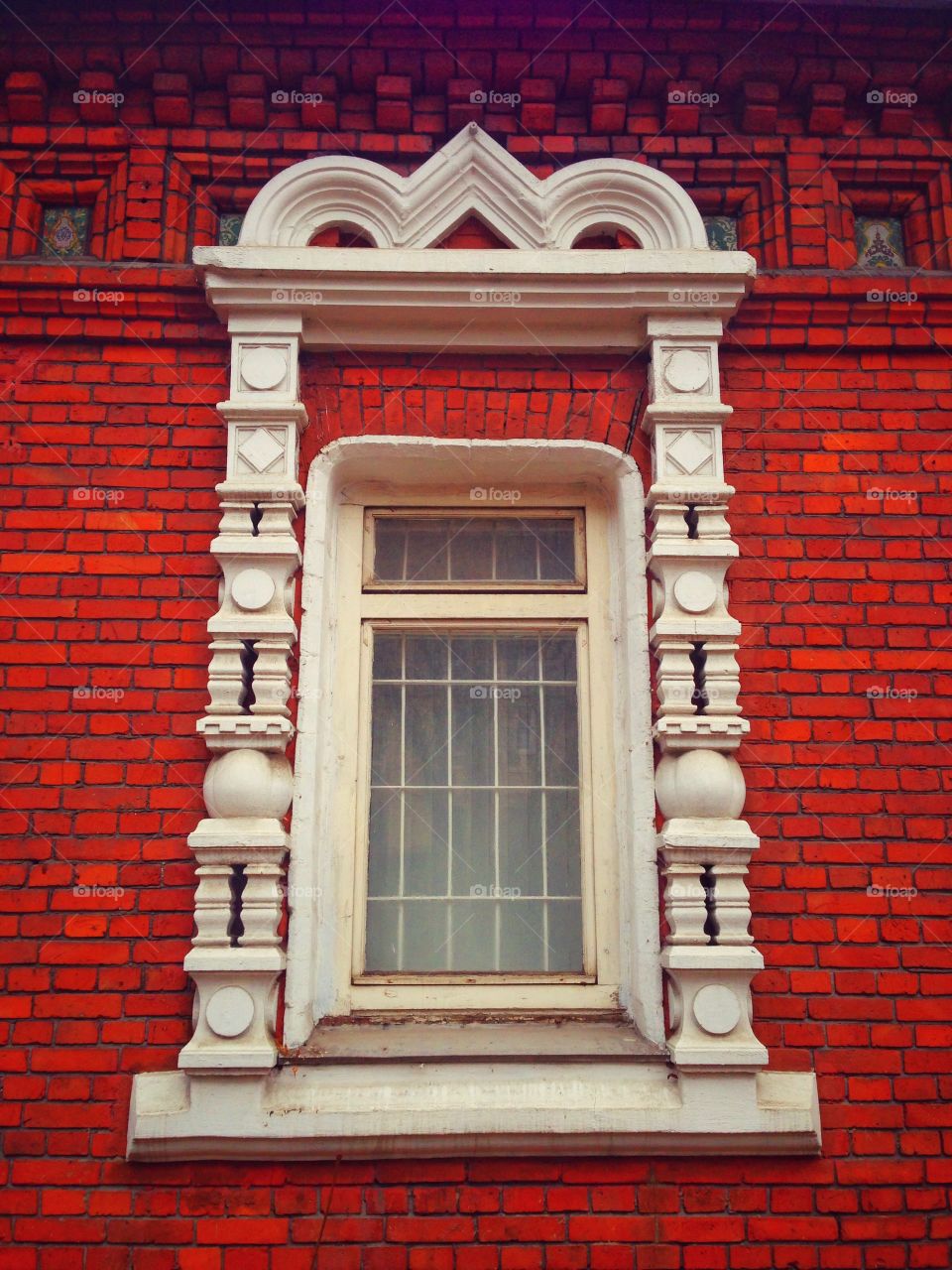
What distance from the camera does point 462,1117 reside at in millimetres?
2678

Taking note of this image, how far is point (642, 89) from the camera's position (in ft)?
11.5

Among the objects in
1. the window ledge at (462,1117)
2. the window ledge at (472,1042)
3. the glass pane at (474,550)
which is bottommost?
the window ledge at (462,1117)

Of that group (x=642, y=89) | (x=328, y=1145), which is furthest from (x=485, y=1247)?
(x=642, y=89)

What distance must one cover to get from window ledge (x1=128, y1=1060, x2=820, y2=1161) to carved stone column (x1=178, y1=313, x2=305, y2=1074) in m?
Answer: 0.14

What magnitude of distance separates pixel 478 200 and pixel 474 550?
123 cm

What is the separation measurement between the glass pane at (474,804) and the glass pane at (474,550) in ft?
0.68

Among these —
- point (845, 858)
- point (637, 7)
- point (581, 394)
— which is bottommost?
point (845, 858)

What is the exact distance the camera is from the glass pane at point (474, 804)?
10.3ft

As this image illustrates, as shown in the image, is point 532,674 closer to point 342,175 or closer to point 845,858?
point 845,858

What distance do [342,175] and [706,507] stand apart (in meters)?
1.72
